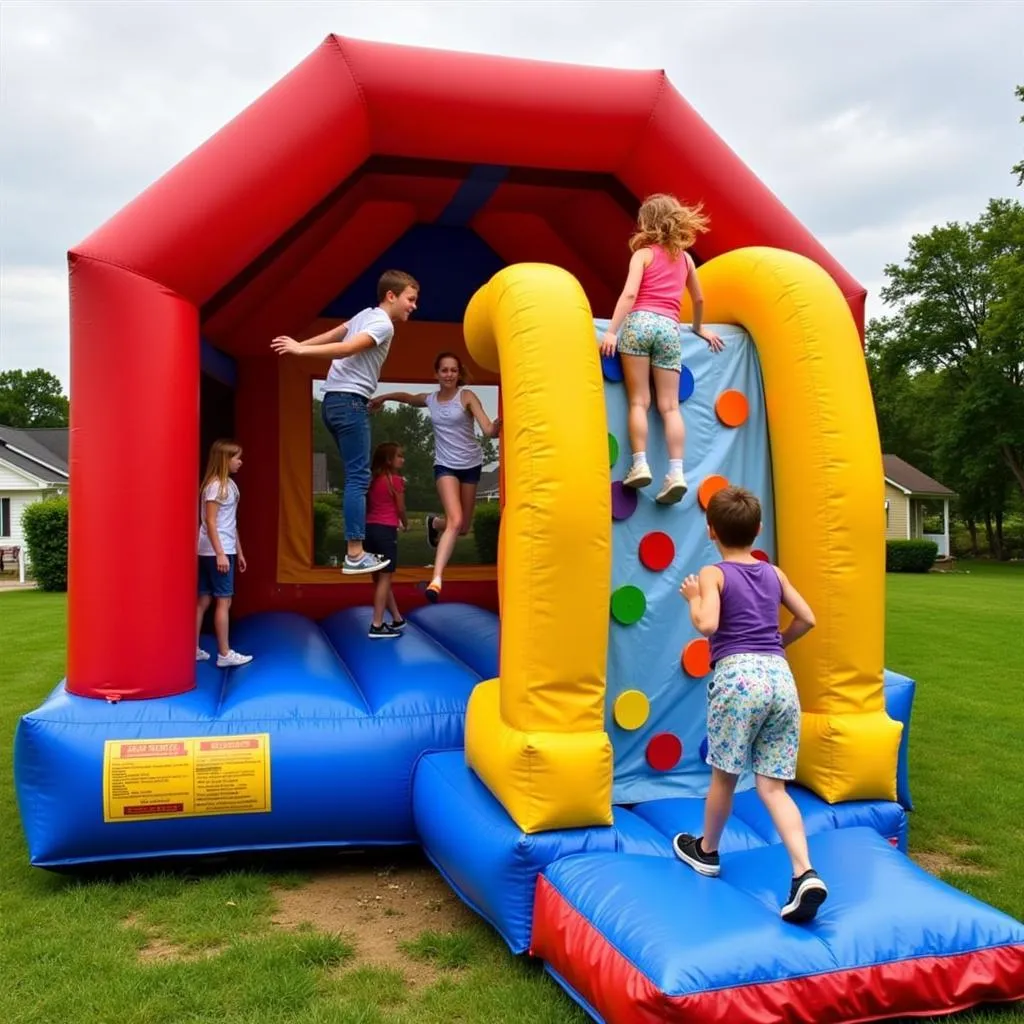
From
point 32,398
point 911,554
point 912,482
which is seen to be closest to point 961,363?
point 912,482

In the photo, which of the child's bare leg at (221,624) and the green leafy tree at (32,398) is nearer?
the child's bare leg at (221,624)

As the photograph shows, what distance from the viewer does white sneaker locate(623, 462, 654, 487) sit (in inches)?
138

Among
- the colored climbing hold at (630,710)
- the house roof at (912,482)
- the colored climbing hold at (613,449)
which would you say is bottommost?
the colored climbing hold at (630,710)

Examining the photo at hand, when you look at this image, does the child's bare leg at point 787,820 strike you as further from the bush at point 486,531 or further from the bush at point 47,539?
the bush at point 47,539

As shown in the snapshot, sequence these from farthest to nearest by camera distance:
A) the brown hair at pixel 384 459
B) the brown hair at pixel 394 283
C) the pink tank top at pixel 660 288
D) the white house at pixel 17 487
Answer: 1. the white house at pixel 17 487
2. the brown hair at pixel 384 459
3. the brown hair at pixel 394 283
4. the pink tank top at pixel 660 288

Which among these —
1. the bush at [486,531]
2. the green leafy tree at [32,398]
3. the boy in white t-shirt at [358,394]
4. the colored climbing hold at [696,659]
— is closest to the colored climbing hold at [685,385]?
the colored climbing hold at [696,659]

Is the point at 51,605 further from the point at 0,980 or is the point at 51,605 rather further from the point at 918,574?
the point at 918,574

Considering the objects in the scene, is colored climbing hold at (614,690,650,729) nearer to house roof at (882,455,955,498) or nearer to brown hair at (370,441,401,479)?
brown hair at (370,441,401,479)

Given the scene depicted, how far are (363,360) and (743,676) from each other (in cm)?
246

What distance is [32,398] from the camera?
183ft

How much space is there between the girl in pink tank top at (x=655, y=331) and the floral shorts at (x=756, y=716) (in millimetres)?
964

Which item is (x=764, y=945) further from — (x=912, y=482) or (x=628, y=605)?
(x=912, y=482)

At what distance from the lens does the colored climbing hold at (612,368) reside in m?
3.65

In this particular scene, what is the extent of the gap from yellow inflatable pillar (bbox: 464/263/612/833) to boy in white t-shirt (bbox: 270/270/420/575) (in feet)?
4.32
